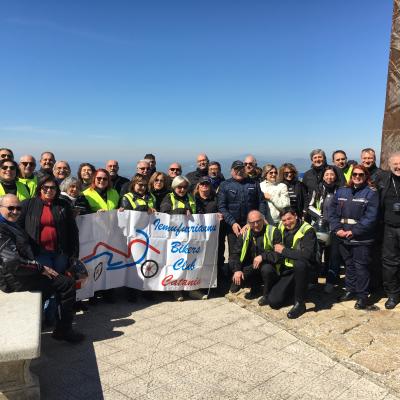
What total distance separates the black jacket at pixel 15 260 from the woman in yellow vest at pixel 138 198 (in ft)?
5.97

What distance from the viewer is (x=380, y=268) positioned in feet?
20.8

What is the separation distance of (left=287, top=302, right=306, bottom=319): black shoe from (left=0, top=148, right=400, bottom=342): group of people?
0.01 meters

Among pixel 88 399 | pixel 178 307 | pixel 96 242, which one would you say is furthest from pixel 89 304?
pixel 88 399

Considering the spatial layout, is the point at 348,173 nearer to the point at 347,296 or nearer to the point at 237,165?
the point at 237,165

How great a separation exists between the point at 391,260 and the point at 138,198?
3.72 metres

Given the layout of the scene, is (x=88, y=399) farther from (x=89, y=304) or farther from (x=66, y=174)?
(x=66, y=174)

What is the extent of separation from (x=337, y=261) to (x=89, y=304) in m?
3.84

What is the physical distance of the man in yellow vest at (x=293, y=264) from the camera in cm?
558

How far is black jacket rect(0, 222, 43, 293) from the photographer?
4129 mm

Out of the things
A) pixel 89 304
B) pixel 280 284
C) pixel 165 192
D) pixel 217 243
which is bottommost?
pixel 89 304

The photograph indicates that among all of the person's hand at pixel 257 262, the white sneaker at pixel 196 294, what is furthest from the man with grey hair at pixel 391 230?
the white sneaker at pixel 196 294

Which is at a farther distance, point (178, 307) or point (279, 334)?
point (178, 307)

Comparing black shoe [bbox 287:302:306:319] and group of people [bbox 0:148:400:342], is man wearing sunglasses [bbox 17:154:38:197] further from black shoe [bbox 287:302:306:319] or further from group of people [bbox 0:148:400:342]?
black shoe [bbox 287:302:306:319]

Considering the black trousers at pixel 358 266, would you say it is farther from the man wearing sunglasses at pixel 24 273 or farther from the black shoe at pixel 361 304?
the man wearing sunglasses at pixel 24 273
